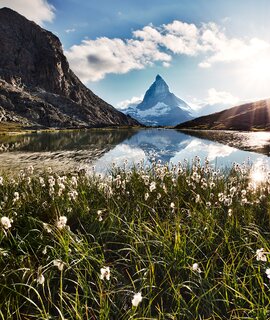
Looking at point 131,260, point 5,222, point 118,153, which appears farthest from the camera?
point 118,153

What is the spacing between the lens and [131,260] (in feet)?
17.3

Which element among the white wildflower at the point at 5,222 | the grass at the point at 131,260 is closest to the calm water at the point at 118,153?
the grass at the point at 131,260

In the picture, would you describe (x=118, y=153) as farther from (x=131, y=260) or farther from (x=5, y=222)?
(x=5, y=222)

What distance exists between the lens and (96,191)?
1001 cm

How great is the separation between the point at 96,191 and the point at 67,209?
2.17m

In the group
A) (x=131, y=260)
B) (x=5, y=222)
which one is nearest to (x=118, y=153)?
(x=131, y=260)

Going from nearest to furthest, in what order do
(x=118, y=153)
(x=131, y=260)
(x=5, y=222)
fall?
(x=5, y=222) → (x=131, y=260) → (x=118, y=153)

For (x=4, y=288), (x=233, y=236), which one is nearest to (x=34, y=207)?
(x=4, y=288)

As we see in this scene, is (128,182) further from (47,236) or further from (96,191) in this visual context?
(47,236)

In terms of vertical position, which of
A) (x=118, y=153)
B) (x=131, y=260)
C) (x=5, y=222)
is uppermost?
(x=5, y=222)

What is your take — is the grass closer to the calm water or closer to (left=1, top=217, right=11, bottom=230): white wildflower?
(left=1, top=217, right=11, bottom=230): white wildflower

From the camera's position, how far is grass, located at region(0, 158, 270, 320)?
430 centimetres

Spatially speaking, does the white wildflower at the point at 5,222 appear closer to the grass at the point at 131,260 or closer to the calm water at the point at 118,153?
the grass at the point at 131,260

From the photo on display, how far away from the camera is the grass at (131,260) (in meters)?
4.30
